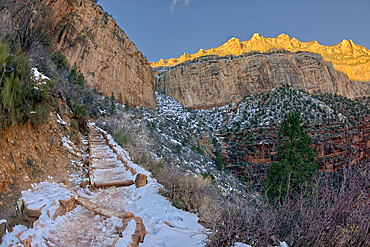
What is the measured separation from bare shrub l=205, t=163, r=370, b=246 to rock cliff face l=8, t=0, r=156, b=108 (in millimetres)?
21198

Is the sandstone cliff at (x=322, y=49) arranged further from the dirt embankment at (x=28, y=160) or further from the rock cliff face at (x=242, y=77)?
the dirt embankment at (x=28, y=160)

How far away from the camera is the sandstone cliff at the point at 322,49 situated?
254ft

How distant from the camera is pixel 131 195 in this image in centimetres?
449

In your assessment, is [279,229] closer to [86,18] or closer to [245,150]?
[86,18]

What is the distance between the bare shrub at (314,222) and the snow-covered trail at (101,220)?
417 mm

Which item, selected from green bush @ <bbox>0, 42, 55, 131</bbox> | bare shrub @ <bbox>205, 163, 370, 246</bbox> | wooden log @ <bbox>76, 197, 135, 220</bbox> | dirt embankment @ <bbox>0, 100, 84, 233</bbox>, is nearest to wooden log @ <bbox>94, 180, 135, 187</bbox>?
dirt embankment @ <bbox>0, 100, 84, 233</bbox>

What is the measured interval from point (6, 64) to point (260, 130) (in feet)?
122

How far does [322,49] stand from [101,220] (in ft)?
361

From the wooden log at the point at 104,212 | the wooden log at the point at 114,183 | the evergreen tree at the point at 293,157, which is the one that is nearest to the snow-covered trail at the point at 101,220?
the wooden log at the point at 104,212

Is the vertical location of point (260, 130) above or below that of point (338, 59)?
below

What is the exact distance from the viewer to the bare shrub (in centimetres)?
193

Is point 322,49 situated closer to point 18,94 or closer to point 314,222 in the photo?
point 314,222

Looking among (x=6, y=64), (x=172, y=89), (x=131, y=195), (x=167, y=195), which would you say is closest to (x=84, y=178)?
(x=131, y=195)

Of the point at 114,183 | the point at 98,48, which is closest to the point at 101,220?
the point at 114,183
